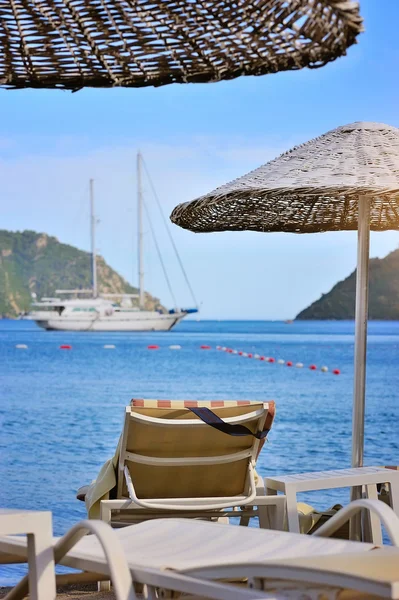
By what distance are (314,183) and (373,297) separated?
50.6 meters

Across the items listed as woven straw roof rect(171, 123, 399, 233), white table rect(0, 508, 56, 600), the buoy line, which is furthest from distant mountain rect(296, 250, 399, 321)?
white table rect(0, 508, 56, 600)

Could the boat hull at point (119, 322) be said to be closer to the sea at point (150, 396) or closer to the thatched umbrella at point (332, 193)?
the sea at point (150, 396)

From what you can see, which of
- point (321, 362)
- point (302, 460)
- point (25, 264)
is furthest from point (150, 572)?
point (25, 264)

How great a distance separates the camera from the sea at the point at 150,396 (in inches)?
412

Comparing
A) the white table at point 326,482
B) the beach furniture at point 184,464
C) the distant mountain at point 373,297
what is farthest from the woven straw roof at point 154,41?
the distant mountain at point 373,297

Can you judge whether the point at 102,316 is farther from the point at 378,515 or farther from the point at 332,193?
the point at 378,515

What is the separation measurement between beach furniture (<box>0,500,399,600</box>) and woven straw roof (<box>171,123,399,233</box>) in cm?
140

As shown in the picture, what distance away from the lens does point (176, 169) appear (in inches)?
1948

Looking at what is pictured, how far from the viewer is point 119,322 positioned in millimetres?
53438

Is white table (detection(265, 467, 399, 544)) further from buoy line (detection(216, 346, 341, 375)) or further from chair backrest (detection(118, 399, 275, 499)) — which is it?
buoy line (detection(216, 346, 341, 375))

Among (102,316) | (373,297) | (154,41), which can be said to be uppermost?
(154,41)

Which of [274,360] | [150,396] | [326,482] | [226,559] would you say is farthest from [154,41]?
[274,360]

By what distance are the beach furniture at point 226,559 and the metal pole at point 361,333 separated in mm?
1513

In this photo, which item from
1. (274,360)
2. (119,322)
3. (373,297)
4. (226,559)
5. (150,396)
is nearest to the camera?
(226,559)
